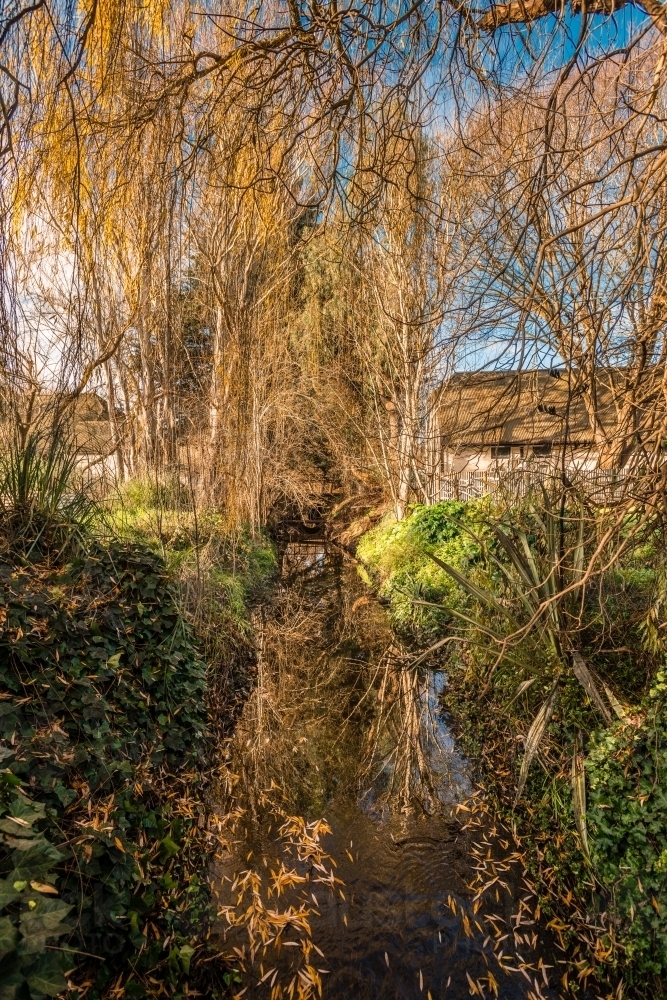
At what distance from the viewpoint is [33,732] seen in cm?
272

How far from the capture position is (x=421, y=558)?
36.0 ft

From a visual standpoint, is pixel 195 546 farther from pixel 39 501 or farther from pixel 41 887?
pixel 41 887

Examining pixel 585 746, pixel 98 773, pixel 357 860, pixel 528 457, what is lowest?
pixel 357 860

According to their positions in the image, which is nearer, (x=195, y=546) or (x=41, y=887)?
(x=41, y=887)

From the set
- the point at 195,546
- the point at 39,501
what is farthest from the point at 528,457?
the point at 39,501

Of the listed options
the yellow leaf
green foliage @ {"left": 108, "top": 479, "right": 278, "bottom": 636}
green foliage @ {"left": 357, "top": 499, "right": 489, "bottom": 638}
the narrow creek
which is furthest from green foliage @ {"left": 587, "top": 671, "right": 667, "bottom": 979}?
green foliage @ {"left": 357, "top": 499, "right": 489, "bottom": 638}

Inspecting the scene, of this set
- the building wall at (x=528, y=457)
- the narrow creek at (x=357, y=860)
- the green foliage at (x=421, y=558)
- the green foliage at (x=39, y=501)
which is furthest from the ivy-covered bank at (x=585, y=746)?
the green foliage at (x=421, y=558)

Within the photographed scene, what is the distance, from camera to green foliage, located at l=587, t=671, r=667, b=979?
9.51 feet

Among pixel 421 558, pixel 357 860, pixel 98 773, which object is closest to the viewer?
pixel 98 773

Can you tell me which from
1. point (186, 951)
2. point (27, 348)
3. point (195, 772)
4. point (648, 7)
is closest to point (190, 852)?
point (195, 772)

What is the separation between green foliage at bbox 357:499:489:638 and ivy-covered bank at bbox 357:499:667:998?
238 centimetres

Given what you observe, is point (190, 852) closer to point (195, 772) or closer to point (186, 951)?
point (195, 772)

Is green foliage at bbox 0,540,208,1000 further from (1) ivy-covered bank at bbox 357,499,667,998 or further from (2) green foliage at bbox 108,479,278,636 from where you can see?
(1) ivy-covered bank at bbox 357,499,667,998

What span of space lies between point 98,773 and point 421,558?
27.4 ft
